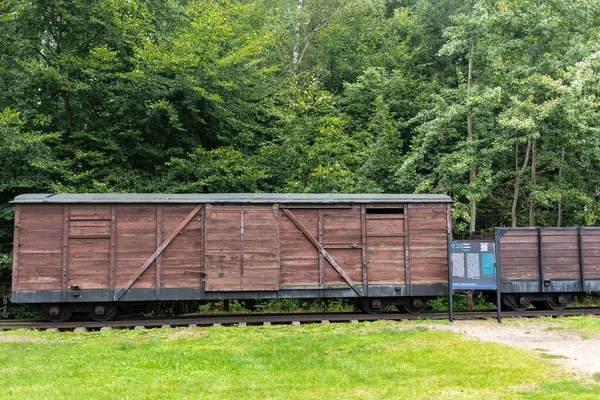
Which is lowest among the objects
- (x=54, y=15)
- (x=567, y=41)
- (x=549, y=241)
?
(x=549, y=241)

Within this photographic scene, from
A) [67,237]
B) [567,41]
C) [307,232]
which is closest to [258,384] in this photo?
[307,232]

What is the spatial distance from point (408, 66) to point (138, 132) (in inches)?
571

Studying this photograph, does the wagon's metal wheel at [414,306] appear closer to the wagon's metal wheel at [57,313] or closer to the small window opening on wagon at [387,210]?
the small window opening on wagon at [387,210]

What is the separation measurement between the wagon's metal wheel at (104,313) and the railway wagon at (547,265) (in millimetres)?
9811

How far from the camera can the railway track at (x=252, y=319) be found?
37.4 feet

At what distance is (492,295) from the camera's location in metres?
13.4

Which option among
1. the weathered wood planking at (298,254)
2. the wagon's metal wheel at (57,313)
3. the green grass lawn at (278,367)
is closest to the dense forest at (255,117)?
the wagon's metal wheel at (57,313)

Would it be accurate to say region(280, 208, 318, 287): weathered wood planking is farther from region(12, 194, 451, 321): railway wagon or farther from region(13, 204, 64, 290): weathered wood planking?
region(13, 204, 64, 290): weathered wood planking

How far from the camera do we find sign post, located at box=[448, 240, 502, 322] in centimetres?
1180

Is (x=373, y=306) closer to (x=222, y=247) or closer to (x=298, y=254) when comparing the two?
(x=298, y=254)

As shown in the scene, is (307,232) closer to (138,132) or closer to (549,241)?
(549,241)

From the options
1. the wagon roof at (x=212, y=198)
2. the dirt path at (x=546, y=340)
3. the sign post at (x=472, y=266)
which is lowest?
the dirt path at (x=546, y=340)

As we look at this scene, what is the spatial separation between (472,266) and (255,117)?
1231 cm

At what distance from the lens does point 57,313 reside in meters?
11.8
